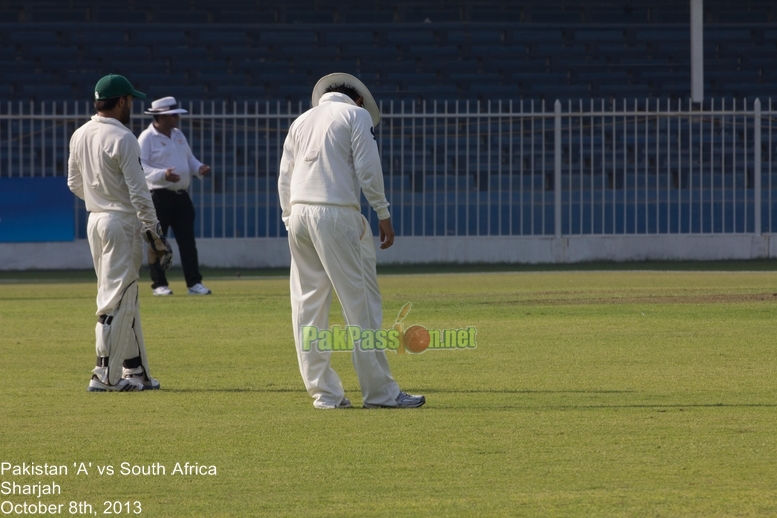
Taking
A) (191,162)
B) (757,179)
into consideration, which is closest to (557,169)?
(757,179)

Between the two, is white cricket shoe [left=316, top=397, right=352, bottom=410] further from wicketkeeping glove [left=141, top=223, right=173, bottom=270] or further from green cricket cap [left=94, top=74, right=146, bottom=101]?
green cricket cap [left=94, top=74, right=146, bottom=101]

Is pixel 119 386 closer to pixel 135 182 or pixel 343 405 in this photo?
pixel 135 182

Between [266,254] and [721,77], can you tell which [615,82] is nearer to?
[721,77]

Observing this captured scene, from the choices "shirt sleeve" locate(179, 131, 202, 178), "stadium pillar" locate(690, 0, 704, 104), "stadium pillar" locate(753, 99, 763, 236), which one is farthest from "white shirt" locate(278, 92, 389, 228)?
"stadium pillar" locate(690, 0, 704, 104)

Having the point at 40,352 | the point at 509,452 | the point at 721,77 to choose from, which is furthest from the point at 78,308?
the point at 721,77

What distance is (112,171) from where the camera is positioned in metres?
6.36

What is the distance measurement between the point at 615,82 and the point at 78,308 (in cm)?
1476

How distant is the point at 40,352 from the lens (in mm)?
7887

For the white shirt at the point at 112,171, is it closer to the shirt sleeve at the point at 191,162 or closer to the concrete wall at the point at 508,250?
the shirt sleeve at the point at 191,162

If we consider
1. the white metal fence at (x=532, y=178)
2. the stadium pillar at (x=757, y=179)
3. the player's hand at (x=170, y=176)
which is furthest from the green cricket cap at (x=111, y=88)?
the stadium pillar at (x=757, y=179)

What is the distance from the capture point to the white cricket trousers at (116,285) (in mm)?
6281

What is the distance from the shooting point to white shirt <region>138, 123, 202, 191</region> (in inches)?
472

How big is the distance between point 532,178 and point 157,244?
11.6 metres

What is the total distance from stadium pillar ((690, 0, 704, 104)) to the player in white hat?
15933mm
